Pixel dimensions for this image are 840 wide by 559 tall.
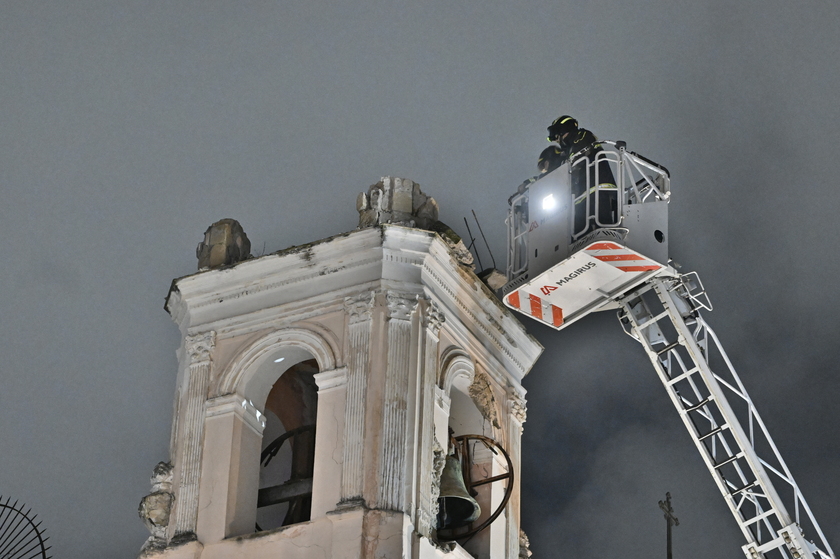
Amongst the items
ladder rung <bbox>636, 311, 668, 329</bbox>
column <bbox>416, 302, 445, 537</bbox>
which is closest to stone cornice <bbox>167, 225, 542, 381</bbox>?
column <bbox>416, 302, 445, 537</bbox>

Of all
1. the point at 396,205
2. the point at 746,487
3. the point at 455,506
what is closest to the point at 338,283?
the point at 396,205

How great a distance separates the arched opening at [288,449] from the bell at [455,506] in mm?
1903

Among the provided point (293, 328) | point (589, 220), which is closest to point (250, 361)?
point (293, 328)

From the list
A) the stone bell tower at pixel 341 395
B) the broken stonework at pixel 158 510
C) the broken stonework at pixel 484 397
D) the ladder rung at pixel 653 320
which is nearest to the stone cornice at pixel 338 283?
the stone bell tower at pixel 341 395

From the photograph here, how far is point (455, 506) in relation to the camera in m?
23.6

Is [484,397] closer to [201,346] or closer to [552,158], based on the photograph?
[201,346]

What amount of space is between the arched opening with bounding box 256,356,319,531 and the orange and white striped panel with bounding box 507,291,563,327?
3270 mm

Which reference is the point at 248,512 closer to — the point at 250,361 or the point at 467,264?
the point at 250,361

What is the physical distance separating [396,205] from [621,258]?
348cm

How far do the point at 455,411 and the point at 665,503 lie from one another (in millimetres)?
3899

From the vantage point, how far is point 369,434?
22.4 meters

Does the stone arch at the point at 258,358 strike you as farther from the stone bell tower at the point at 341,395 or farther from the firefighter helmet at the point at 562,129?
the firefighter helmet at the point at 562,129

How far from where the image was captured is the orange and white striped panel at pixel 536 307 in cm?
2548

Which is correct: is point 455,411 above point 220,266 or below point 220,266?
below
